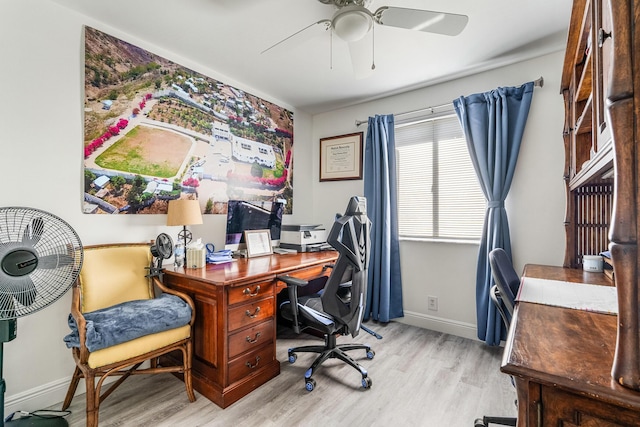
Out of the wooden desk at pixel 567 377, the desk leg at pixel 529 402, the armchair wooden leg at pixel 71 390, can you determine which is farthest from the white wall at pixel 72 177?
the desk leg at pixel 529 402

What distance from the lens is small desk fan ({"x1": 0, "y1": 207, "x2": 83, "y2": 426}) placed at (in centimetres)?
130

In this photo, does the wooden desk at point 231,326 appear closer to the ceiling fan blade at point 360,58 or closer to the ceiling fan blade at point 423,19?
the ceiling fan blade at point 360,58

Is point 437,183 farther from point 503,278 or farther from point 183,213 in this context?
point 183,213

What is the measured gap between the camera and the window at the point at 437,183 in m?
2.79

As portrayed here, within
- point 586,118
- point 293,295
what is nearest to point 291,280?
point 293,295

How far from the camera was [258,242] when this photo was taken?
2.70 meters

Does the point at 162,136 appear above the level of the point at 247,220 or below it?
above

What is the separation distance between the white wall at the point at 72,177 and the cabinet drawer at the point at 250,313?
3.18ft

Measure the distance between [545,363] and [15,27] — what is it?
2.85 m

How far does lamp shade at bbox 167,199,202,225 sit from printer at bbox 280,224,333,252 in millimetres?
979

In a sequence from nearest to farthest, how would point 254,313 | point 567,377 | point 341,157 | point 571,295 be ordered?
point 567,377 < point 571,295 < point 254,313 < point 341,157

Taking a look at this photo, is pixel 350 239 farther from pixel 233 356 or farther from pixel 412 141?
pixel 412 141

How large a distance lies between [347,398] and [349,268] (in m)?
0.80

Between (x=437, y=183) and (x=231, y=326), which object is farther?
(x=437, y=183)
